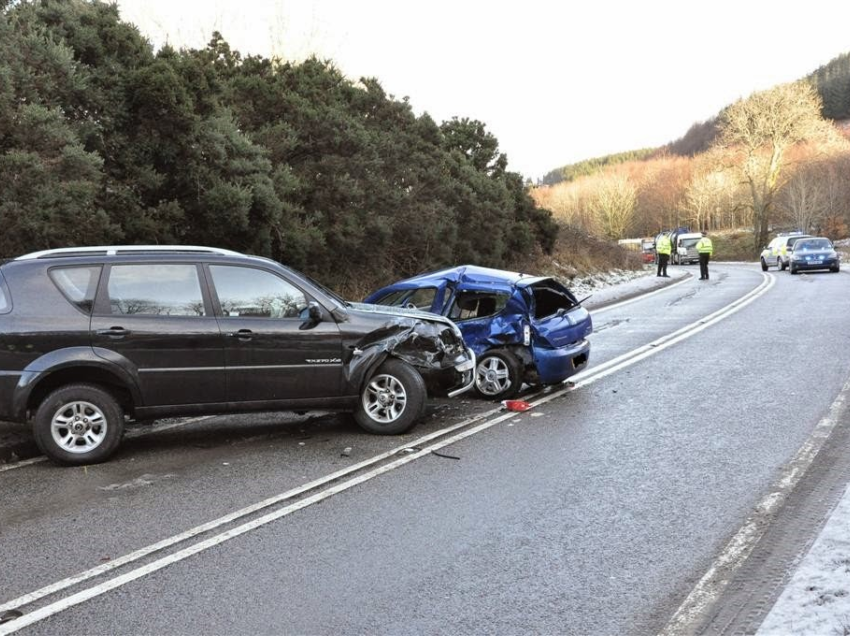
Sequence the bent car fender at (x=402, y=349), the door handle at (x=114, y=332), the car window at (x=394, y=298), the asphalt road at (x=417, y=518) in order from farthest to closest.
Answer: the car window at (x=394, y=298)
the bent car fender at (x=402, y=349)
the door handle at (x=114, y=332)
the asphalt road at (x=417, y=518)

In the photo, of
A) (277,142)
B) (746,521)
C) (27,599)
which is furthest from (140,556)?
(277,142)

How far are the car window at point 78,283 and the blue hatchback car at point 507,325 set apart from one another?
3.65 m

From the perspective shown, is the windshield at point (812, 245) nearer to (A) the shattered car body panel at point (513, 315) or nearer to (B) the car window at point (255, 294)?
(A) the shattered car body panel at point (513, 315)

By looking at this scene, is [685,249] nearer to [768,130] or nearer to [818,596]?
[768,130]

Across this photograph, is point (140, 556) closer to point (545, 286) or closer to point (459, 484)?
point (459, 484)

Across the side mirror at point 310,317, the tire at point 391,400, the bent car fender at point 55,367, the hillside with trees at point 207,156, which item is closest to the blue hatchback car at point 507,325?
the tire at point 391,400

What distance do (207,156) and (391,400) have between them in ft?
28.9

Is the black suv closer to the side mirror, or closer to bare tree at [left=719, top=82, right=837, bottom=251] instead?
the side mirror

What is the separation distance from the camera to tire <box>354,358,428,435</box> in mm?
7203

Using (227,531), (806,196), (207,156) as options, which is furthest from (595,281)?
(806,196)

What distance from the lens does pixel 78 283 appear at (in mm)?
6617

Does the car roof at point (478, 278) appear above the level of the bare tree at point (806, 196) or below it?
below

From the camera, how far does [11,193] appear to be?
10641 mm

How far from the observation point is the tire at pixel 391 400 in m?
7.20
